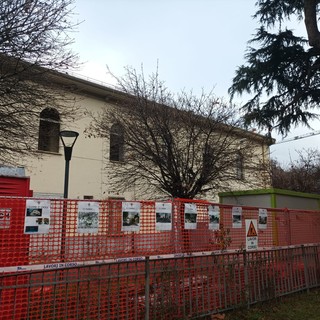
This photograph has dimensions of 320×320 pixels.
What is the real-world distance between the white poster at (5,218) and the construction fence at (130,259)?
12 mm

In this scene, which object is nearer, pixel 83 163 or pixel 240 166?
pixel 240 166

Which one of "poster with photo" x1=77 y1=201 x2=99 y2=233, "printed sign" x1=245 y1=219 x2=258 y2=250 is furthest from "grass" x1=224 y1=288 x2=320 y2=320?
"poster with photo" x1=77 y1=201 x2=99 y2=233

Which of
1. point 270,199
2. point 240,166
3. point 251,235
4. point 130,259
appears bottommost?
point 130,259

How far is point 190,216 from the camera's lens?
235 inches

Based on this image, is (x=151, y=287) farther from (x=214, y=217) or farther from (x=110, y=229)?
(x=214, y=217)

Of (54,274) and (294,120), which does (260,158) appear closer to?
(294,120)

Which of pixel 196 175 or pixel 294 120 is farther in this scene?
pixel 196 175

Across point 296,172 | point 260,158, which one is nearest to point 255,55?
point 260,158

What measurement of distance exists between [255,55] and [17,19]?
6.74 meters

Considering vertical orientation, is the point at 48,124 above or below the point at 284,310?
above

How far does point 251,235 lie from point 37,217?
406cm

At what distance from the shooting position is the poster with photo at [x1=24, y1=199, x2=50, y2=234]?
4441 millimetres

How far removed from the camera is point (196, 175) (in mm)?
12141

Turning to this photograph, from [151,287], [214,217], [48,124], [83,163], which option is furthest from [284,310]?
[83,163]
